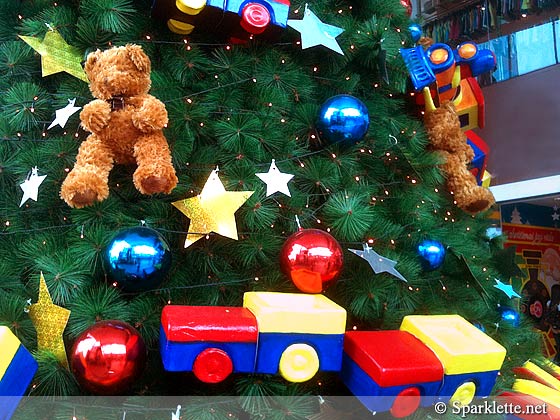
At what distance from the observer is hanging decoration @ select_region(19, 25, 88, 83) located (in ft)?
3.82

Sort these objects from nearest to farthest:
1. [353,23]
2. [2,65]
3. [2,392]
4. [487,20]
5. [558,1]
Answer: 1. [2,392]
2. [2,65]
3. [353,23]
4. [558,1]
5. [487,20]

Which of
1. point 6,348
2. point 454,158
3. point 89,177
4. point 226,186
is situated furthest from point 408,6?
point 6,348

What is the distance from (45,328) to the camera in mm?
913

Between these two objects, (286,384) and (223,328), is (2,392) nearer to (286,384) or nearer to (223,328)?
(223,328)

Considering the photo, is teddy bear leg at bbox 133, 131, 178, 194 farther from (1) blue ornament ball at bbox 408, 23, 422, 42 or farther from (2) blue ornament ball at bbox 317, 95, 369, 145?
(1) blue ornament ball at bbox 408, 23, 422, 42

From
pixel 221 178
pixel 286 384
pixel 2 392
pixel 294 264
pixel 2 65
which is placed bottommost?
pixel 286 384

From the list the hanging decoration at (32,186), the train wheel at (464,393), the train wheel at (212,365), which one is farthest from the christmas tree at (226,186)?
the train wheel at (464,393)

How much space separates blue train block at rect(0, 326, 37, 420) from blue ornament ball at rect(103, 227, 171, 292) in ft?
0.69

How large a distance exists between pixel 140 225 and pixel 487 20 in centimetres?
444

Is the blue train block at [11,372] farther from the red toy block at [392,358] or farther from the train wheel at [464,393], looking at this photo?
the train wheel at [464,393]

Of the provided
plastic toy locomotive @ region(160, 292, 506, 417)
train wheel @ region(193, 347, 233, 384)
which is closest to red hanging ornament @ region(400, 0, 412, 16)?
plastic toy locomotive @ region(160, 292, 506, 417)

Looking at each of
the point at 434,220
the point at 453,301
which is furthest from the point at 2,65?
the point at 453,301

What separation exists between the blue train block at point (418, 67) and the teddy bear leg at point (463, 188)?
233mm

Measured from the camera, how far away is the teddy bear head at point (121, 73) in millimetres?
959
